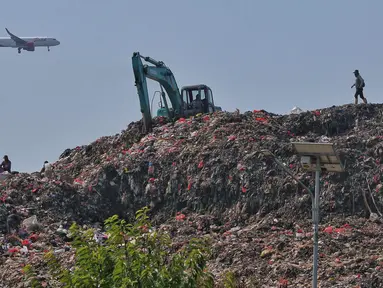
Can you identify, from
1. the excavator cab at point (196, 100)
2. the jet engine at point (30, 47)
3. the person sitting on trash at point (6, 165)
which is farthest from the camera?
the jet engine at point (30, 47)

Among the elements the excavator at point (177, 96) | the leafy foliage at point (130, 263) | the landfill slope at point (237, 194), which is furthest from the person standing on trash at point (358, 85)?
the leafy foliage at point (130, 263)

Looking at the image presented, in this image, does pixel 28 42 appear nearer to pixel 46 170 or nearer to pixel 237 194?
pixel 46 170

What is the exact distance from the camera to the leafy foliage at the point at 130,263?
9.77 metres

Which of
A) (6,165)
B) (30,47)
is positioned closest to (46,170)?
(6,165)

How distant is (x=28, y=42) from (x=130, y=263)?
64354 millimetres

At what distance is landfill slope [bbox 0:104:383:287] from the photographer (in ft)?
51.0

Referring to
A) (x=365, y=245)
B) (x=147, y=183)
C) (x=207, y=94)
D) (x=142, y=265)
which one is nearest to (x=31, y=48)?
(x=207, y=94)

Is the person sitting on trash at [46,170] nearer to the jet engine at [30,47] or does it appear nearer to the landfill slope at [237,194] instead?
the landfill slope at [237,194]

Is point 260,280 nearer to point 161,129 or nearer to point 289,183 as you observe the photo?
point 289,183

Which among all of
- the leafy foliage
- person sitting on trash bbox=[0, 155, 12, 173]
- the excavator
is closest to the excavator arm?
the excavator

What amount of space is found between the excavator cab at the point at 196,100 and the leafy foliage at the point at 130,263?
15832 mm

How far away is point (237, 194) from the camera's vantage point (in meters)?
19.2

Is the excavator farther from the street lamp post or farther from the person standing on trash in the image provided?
the street lamp post

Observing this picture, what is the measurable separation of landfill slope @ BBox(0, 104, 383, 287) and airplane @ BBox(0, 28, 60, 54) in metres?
47.8
